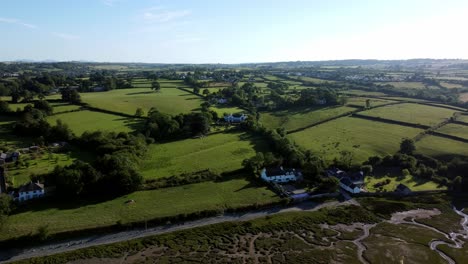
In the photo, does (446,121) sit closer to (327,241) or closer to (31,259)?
(327,241)

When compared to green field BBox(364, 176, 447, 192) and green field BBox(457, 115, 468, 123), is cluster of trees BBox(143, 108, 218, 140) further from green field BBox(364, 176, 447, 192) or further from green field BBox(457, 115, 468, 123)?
green field BBox(457, 115, 468, 123)

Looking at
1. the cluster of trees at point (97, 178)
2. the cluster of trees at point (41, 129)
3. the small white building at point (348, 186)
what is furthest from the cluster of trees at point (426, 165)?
the cluster of trees at point (41, 129)

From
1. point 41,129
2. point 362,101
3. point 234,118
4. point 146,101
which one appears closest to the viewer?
point 41,129

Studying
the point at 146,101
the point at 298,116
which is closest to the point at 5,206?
the point at 146,101

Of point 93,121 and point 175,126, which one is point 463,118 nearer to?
point 175,126

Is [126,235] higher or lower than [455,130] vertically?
lower

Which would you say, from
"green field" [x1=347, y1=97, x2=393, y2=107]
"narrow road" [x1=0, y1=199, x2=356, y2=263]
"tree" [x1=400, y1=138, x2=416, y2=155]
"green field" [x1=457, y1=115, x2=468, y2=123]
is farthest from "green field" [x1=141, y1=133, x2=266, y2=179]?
"green field" [x1=457, y1=115, x2=468, y2=123]

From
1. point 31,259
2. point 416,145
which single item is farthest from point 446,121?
point 31,259

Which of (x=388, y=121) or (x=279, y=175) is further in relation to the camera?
(x=388, y=121)

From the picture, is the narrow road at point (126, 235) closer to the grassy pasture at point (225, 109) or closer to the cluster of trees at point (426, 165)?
the cluster of trees at point (426, 165)
